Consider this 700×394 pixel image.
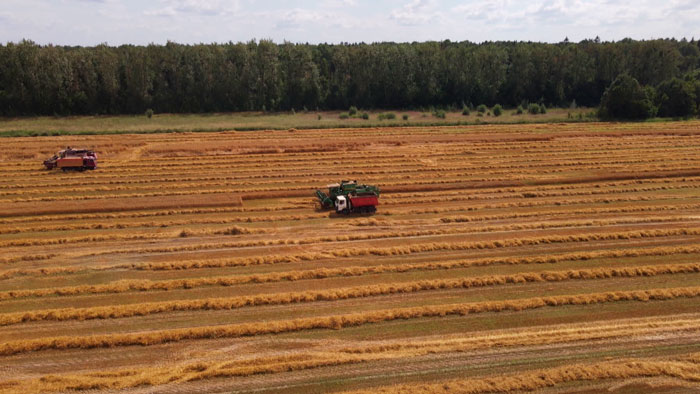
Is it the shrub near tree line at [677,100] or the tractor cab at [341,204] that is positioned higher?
the shrub near tree line at [677,100]

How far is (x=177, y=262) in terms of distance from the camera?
63.8 feet

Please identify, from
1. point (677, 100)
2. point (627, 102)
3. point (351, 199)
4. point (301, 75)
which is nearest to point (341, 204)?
point (351, 199)

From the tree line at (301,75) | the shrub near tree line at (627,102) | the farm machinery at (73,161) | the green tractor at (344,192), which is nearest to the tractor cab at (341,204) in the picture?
the green tractor at (344,192)

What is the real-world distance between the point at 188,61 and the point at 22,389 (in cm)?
6323

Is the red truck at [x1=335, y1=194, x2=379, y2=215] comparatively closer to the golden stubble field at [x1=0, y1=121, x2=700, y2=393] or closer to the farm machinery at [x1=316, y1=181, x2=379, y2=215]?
the farm machinery at [x1=316, y1=181, x2=379, y2=215]

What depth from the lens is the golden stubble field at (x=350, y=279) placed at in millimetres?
13148

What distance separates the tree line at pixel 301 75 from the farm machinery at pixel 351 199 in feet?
155

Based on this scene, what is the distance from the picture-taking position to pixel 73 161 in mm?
32625

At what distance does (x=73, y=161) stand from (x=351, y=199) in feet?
62.3

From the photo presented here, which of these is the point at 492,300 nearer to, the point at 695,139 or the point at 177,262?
the point at 177,262

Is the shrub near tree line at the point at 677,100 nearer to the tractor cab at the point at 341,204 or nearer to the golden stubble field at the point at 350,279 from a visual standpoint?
the golden stubble field at the point at 350,279

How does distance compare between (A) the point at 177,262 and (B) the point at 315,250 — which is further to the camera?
(B) the point at 315,250

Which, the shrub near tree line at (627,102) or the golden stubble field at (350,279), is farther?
the shrub near tree line at (627,102)

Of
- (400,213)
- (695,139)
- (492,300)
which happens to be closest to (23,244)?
(400,213)
